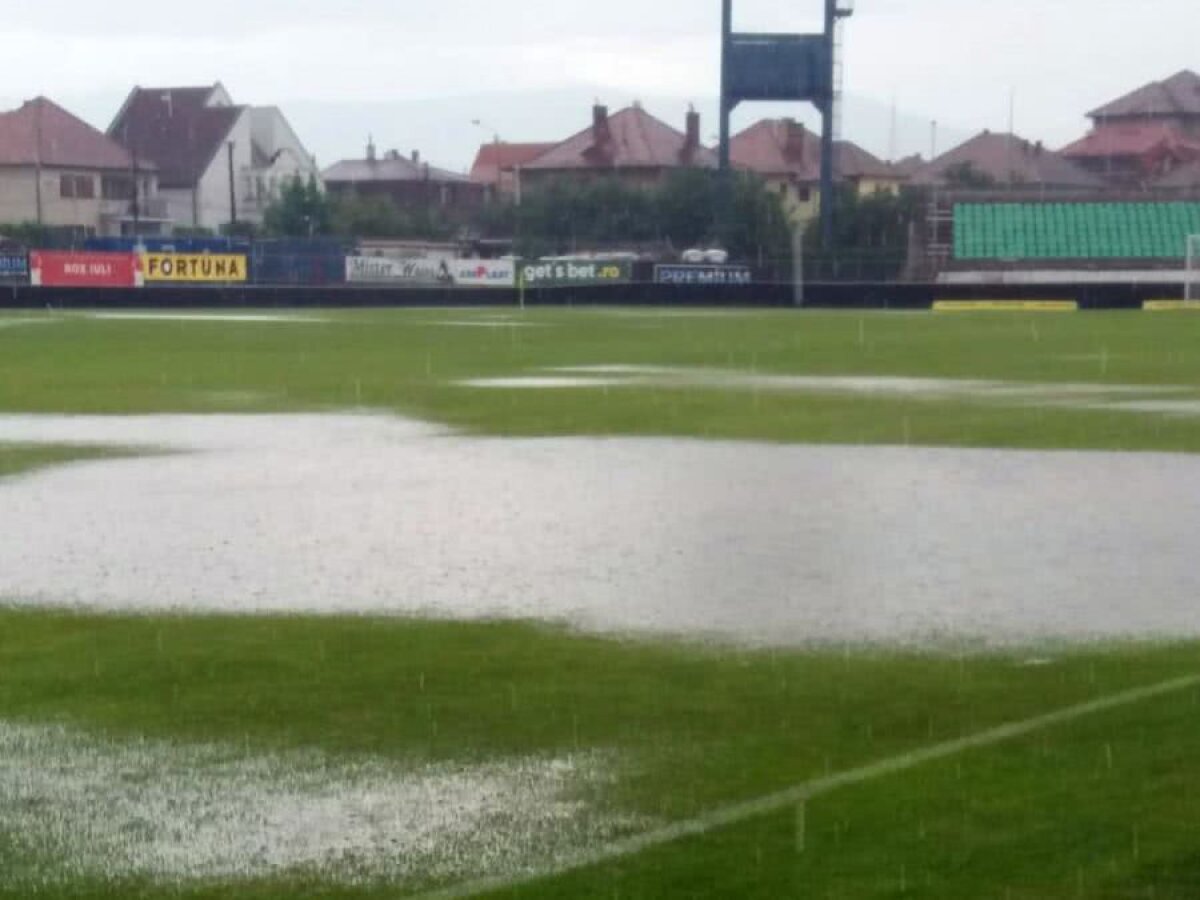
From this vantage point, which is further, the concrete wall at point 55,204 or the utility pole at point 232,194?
the concrete wall at point 55,204

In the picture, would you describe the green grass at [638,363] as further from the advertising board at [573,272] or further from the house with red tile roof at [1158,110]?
the house with red tile roof at [1158,110]

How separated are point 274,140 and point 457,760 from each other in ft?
412

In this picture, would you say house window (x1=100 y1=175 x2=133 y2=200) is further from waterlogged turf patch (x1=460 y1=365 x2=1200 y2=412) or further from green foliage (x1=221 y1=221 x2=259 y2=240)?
waterlogged turf patch (x1=460 y1=365 x2=1200 y2=412)

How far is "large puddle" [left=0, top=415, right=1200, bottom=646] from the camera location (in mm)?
12734

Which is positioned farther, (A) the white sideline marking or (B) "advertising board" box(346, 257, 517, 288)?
(B) "advertising board" box(346, 257, 517, 288)

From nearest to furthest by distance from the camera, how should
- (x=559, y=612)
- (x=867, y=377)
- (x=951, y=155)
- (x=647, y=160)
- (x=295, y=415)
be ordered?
(x=559, y=612), (x=295, y=415), (x=867, y=377), (x=647, y=160), (x=951, y=155)

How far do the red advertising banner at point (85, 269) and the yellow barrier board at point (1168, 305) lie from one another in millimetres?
31482

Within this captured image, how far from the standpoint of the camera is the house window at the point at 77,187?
105312 mm

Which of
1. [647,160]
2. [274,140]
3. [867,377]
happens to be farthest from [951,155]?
[867,377]

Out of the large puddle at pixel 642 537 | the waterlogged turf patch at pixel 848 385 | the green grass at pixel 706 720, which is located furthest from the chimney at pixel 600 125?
the green grass at pixel 706 720

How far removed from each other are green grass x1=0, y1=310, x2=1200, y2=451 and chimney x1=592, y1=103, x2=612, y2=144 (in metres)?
64.5

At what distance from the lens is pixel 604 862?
7.41 m

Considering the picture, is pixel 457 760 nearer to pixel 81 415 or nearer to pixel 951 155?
pixel 81 415

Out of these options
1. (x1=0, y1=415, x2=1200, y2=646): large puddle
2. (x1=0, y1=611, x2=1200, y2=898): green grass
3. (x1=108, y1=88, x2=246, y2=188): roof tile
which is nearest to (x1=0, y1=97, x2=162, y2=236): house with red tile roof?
(x1=108, y1=88, x2=246, y2=188): roof tile
